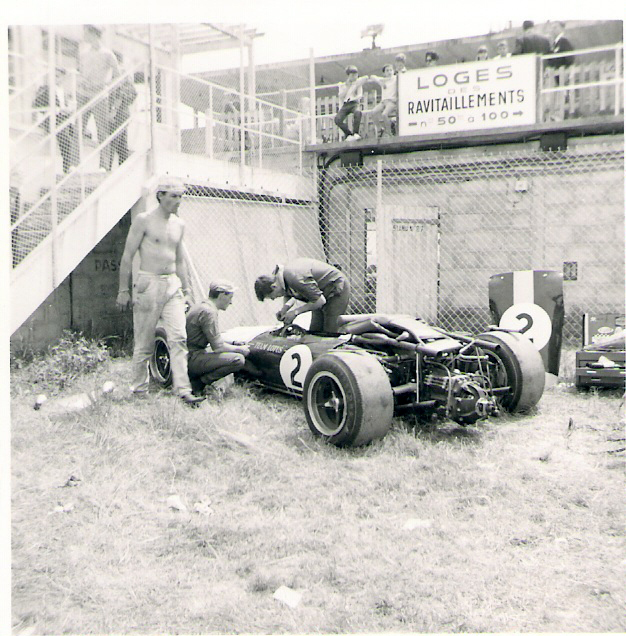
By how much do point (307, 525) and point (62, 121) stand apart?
6.60 meters

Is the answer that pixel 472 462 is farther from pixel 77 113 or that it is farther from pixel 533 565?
pixel 77 113

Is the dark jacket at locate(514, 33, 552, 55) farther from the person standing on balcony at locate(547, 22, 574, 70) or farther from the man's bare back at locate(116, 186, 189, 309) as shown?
the man's bare back at locate(116, 186, 189, 309)

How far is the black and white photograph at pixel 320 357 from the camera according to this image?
130 inches

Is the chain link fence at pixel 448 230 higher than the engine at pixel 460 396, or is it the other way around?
the chain link fence at pixel 448 230

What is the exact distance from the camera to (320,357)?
5.39 m

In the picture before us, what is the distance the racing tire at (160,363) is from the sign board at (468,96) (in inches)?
242

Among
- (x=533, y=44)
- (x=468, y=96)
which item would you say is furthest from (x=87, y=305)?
(x=533, y=44)

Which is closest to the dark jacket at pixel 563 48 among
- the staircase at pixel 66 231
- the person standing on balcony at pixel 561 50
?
the person standing on balcony at pixel 561 50

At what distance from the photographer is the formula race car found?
16.5ft

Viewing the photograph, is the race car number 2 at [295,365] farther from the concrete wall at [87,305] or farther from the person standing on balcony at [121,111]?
the person standing on balcony at [121,111]

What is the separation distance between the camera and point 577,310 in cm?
1100

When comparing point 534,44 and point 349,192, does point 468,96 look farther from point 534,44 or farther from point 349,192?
point 349,192

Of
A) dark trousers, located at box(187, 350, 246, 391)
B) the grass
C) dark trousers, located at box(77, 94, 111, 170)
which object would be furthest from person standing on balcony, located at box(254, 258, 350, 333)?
dark trousers, located at box(77, 94, 111, 170)

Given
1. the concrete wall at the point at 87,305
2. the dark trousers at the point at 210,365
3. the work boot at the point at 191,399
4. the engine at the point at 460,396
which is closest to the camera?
the engine at the point at 460,396
